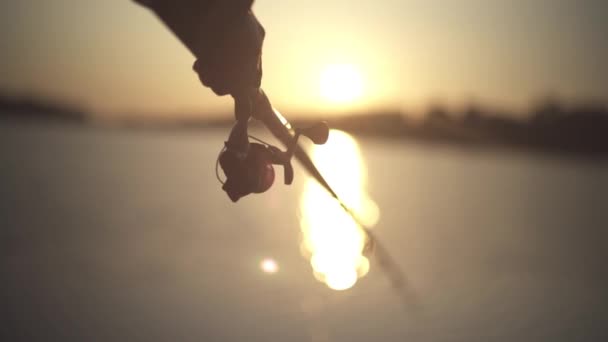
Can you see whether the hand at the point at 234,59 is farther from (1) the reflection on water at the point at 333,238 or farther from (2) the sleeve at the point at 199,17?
(1) the reflection on water at the point at 333,238

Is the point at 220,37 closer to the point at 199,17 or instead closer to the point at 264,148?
the point at 199,17

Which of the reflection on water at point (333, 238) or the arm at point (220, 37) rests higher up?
the reflection on water at point (333, 238)

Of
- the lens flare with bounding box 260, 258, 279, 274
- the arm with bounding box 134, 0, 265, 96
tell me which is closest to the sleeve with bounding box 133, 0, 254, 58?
the arm with bounding box 134, 0, 265, 96

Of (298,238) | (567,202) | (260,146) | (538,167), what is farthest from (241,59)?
(538,167)

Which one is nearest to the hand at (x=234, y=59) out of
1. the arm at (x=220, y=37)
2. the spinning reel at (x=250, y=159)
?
the arm at (x=220, y=37)

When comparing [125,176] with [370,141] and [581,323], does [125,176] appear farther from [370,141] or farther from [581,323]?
[370,141]

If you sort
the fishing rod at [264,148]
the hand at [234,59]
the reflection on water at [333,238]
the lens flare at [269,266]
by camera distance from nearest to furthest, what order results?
the hand at [234,59], the fishing rod at [264,148], the reflection on water at [333,238], the lens flare at [269,266]
